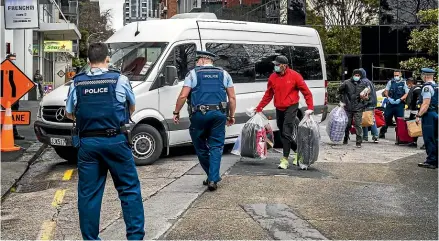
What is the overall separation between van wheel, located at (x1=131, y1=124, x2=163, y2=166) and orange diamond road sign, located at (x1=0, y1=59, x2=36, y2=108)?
281 centimetres

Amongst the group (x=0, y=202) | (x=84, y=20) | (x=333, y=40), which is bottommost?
(x=0, y=202)

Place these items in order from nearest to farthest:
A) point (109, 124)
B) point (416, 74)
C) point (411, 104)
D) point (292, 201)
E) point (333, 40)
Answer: point (109, 124), point (292, 201), point (411, 104), point (416, 74), point (333, 40)

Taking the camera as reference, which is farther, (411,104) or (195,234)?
(411,104)

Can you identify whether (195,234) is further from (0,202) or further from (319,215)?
(0,202)

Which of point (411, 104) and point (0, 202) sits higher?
point (411, 104)

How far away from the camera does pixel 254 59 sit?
11594 mm

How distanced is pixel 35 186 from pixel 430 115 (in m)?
6.28

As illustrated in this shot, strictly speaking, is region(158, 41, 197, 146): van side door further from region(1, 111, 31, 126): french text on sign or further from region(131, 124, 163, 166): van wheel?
region(1, 111, 31, 126): french text on sign

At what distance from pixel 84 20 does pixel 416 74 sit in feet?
165

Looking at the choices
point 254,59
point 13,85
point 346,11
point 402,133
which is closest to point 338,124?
point 402,133

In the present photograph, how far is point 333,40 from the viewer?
34812 millimetres

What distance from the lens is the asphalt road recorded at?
574 centimetres

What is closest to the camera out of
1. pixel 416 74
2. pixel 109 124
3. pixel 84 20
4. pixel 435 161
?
pixel 109 124

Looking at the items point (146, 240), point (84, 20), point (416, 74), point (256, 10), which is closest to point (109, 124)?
point (146, 240)
